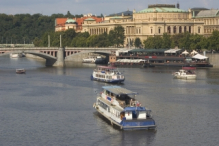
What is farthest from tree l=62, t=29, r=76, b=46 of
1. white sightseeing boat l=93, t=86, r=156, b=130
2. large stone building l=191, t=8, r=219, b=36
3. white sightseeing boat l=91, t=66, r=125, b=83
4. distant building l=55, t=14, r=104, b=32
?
white sightseeing boat l=93, t=86, r=156, b=130

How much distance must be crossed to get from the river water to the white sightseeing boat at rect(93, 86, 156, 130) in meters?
0.43

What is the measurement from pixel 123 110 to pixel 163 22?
91314 mm

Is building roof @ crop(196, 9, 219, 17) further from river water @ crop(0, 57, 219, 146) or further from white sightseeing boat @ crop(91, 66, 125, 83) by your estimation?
white sightseeing boat @ crop(91, 66, 125, 83)

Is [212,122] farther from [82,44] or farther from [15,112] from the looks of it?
[82,44]

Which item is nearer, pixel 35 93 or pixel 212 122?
pixel 212 122

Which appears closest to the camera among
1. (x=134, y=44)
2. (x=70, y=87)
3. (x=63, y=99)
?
(x=63, y=99)

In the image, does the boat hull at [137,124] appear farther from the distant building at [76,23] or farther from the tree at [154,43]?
the distant building at [76,23]

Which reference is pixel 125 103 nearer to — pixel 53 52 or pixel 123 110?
pixel 123 110

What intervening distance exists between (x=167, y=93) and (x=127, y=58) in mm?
48107

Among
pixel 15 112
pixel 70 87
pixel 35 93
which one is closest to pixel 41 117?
pixel 15 112

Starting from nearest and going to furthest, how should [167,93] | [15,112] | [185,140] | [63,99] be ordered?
[185,140]
[15,112]
[63,99]
[167,93]

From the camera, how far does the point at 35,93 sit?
59.9 m

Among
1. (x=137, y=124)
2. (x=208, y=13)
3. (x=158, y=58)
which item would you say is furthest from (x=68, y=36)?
(x=137, y=124)

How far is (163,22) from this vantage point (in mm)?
132750
